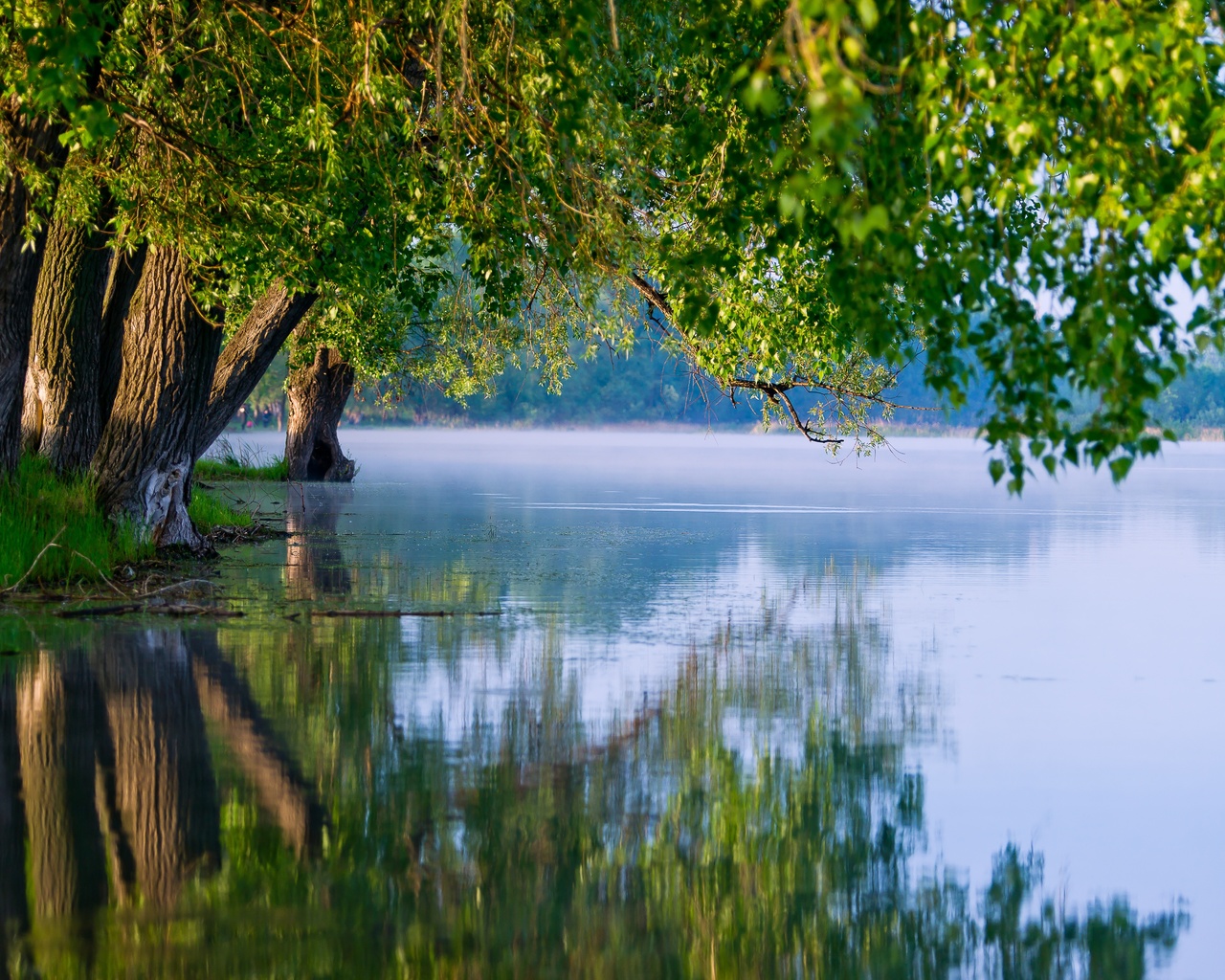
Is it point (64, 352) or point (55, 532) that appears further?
point (64, 352)

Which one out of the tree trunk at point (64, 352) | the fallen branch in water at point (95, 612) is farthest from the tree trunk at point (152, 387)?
the fallen branch in water at point (95, 612)

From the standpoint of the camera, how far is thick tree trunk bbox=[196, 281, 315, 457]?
64.4 ft

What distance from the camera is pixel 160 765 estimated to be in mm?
8375

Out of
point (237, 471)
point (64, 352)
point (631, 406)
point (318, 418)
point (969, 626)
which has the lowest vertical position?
point (969, 626)

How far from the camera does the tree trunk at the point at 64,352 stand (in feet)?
59.1

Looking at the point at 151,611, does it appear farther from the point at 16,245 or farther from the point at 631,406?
the point at 631,406

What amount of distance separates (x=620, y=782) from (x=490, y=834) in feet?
4.00

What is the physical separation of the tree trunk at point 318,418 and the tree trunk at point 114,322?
19.8 meters

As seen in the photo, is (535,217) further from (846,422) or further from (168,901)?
(846,422)

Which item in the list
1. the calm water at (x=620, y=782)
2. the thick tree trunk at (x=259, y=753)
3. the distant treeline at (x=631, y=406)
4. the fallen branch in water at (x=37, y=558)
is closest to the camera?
the calm water at (x=620, y=782)

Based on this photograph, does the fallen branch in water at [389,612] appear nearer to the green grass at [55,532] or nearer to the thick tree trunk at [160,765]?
the thick tree trunk at [160,765]

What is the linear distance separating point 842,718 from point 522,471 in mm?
42461

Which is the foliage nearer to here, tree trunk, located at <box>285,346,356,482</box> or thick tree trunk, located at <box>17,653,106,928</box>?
thick tree trunk, located at <box>17,653,106,928</box>

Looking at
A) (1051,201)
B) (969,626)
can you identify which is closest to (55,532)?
(969,626)
